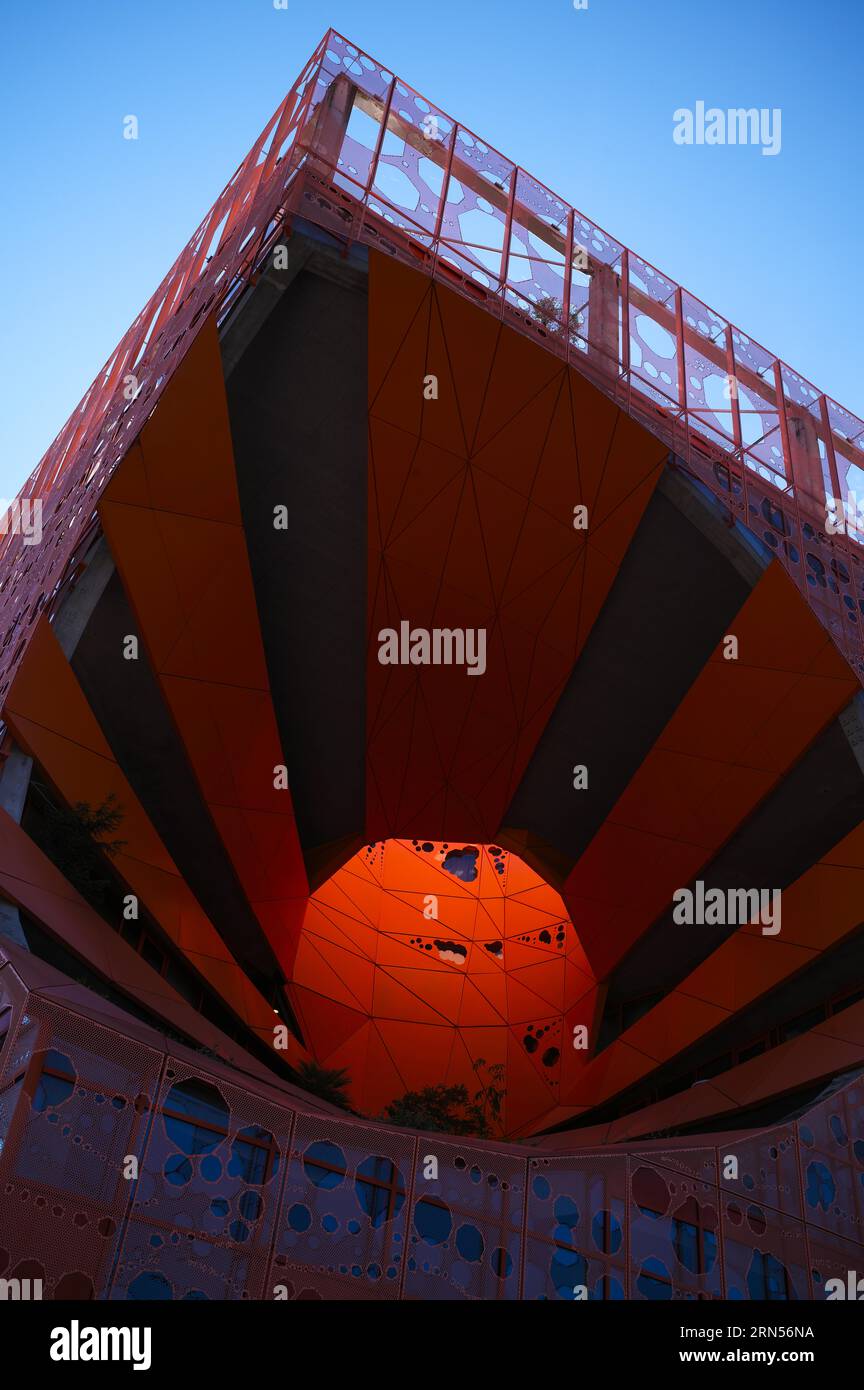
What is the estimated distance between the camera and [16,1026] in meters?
8.42

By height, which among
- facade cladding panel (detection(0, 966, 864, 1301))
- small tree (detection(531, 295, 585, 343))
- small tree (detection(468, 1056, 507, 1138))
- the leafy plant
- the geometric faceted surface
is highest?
small tree (detection(531, 295, 585, 343))

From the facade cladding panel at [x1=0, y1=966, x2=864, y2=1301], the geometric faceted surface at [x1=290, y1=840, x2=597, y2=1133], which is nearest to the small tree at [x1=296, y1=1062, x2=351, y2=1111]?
the geometric faceted surface at [x1=290, y1=840, x2=597, y2=1133]

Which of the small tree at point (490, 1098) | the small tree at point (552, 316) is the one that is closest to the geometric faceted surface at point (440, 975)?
the small tree at point (490, 1098)

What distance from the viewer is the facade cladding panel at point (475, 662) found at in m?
14.4

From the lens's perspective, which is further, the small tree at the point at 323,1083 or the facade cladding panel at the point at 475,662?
the small tree at the point at 323,1083

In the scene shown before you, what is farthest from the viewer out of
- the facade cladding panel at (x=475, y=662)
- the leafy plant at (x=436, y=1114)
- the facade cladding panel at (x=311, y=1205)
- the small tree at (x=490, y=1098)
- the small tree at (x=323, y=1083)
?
the small tree at (x=490, y=1098)

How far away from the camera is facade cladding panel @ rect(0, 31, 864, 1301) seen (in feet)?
47.4

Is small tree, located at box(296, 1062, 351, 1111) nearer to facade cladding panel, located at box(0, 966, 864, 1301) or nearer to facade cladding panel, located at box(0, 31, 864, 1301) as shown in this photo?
facade cladding panel, located at box(0, 31, 864, 1301)

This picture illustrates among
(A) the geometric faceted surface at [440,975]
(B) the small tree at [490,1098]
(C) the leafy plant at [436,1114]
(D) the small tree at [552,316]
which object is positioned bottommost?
(C) the leafy plant at [436,1114]

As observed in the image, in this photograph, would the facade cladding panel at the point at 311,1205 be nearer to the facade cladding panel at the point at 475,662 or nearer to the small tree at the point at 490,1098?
the facade cladding panel at the point at 475,662

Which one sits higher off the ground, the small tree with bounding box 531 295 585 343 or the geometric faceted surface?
the small tree with bounding box 531 295 585 343

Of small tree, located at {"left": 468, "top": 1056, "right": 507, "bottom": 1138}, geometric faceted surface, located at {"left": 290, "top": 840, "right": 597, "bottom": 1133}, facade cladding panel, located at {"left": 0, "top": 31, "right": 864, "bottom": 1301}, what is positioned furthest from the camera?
geometric faceted surface, located at {"left": 290, "top": 840, "right": 597, "bottom": 1133}

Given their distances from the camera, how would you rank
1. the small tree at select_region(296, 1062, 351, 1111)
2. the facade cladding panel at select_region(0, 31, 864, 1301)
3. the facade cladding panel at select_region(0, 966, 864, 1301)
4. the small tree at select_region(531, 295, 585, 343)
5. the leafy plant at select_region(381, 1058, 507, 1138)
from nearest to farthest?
the facade cladding panel at select_region(0, 966, 864, 1301), the facade cladding panel at select_region(0, 31, 864, 1301), the small tree at select_region(531, 295, 585, 343), the leafy plant at select_region(381, 1058, 507, 1138), the small tree at select_region(296, 1062, 351, 1111)
